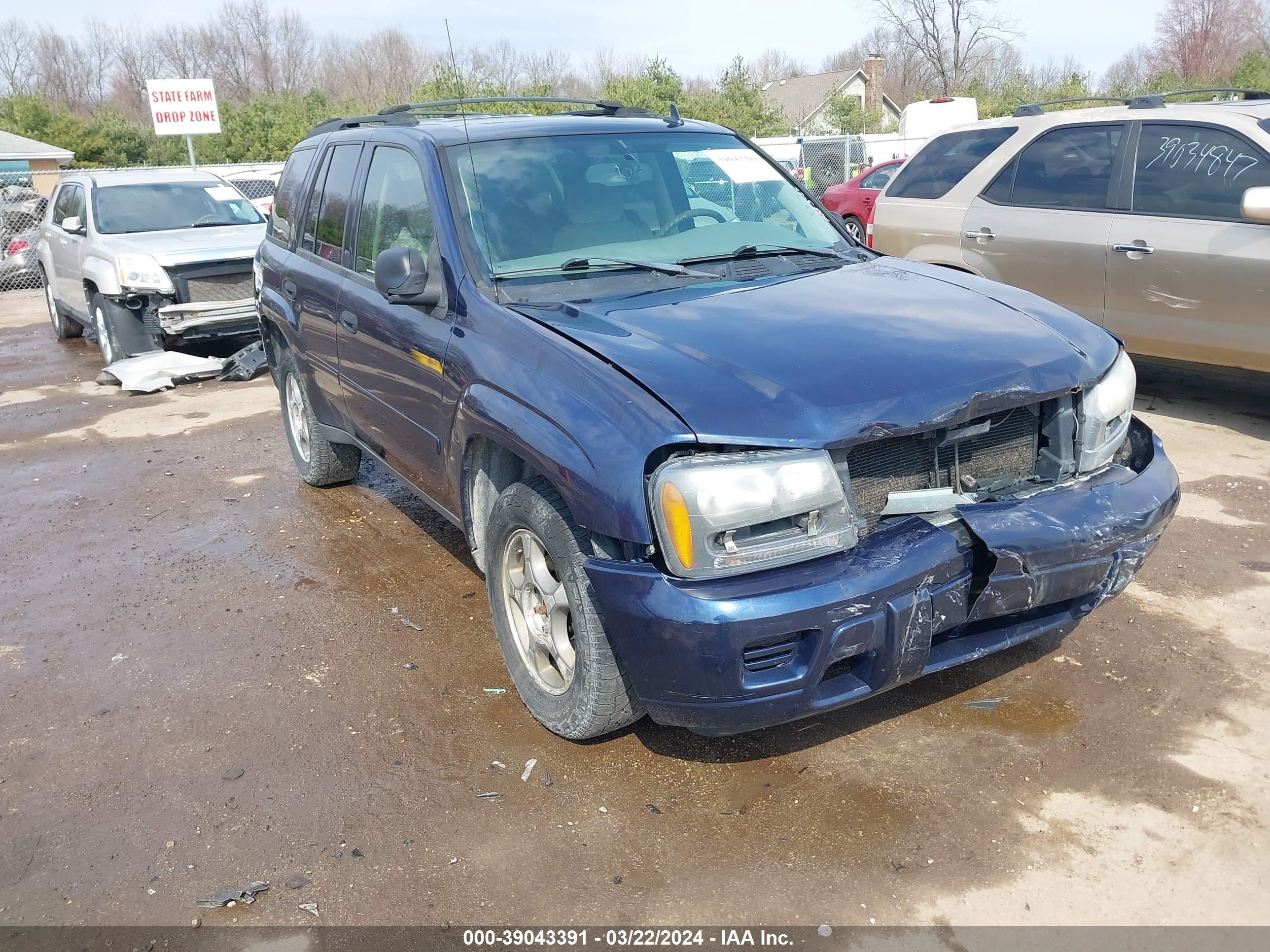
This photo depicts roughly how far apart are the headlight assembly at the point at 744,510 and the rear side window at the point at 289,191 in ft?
11.7

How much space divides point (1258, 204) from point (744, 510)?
4.39m

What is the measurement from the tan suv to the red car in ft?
20.1

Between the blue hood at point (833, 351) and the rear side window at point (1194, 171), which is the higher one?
the rear side window at point (1194, 171)

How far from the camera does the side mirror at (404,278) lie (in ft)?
11.7

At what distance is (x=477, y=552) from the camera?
3779 millimetres

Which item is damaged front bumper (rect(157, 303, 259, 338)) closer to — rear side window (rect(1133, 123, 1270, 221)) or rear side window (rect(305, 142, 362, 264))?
rear side window (rect(305, 142, 362, 264))

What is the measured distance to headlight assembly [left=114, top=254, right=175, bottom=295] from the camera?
9.34 meters

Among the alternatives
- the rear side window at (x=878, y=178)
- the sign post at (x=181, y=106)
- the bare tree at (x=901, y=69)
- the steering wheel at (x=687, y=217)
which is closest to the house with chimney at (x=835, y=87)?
the bare tree at (x=901, y=69)

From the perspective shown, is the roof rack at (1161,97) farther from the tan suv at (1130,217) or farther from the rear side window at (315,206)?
the rear side window at (315,206)

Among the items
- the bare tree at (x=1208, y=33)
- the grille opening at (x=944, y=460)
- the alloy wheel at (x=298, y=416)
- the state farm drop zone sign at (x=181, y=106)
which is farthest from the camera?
the bare tree at (x=1208, y=33)

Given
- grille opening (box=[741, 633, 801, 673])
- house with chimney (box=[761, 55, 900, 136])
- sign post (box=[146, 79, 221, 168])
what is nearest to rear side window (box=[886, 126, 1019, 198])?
grille opening (box=[741, 633, 801, 673])

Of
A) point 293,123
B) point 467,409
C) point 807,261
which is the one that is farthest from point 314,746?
point 293,123

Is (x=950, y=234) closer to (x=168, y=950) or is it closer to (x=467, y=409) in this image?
(x=467, y=409)

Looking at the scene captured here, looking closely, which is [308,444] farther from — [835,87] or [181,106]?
[835,87]
